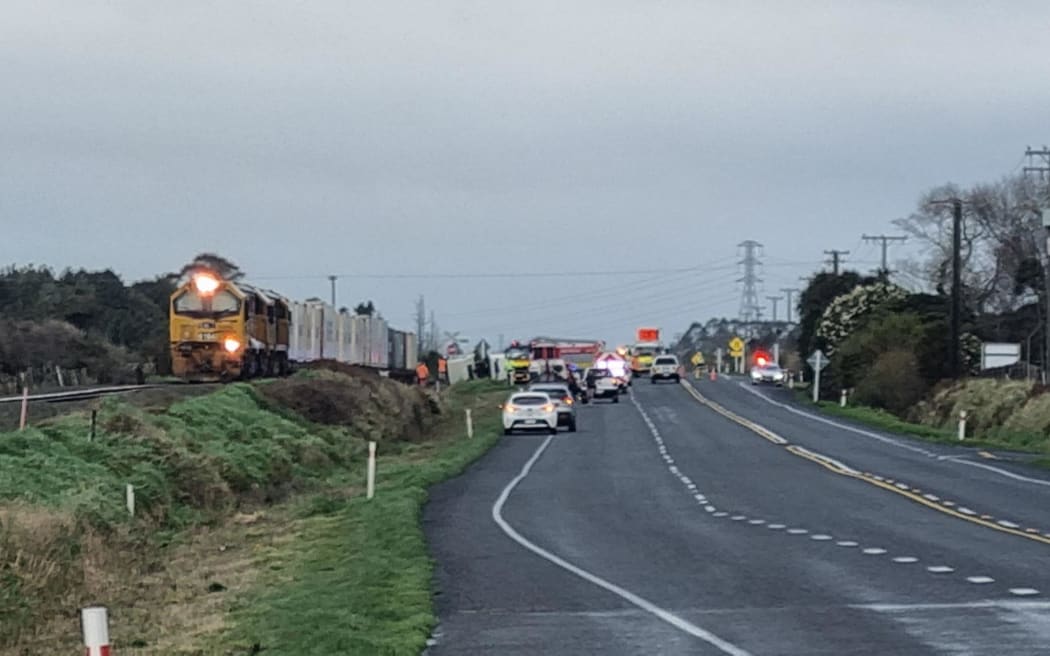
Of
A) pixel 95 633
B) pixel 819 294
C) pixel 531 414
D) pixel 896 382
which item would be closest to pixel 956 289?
pixel 896 382

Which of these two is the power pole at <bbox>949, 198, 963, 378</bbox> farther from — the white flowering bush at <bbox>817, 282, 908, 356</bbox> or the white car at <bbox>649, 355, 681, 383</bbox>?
the white car at <bbox>649, 355, 681, 383</bbox>

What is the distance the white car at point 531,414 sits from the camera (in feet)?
187

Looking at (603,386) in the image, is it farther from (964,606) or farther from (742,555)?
(964,606)

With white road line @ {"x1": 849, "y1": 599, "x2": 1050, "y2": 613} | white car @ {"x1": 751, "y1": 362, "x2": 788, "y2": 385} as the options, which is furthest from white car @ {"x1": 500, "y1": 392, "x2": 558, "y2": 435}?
white car @ {"x1": 751, "y1": 362, "x2": 788, "y2": 385}

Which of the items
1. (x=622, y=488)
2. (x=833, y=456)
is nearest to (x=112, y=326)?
(x=833, y=456)

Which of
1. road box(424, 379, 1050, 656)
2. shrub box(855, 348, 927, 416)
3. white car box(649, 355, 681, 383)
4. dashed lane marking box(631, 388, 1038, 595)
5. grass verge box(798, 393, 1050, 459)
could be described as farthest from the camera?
white car box(649, 355, 681, 383)

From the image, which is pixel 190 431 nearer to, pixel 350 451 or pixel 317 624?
pixel 350 451

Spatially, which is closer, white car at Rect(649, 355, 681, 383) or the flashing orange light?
the flashing orange light

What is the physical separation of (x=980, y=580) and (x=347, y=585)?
6436 mm

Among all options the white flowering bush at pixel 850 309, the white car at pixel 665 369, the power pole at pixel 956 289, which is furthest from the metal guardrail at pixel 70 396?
the white car at pixel 665 369

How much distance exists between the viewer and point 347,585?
18203 mm

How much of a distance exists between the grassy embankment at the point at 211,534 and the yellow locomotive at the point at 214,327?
6.47 m

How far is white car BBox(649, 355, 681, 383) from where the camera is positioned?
352 ft

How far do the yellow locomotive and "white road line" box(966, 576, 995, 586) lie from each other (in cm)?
3674
